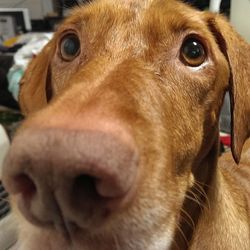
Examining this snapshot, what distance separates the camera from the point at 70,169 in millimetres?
643

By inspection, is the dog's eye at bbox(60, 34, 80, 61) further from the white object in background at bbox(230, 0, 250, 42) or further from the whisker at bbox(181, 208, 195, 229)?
the white object in background at bbox(230, 0, 250, 42)

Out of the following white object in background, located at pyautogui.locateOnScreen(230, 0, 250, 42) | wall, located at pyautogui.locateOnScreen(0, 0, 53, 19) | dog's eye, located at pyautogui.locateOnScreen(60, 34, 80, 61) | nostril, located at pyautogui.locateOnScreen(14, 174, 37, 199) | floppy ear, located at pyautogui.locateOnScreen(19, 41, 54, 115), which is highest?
nostril, located at pyautogui.locateOnScreen(14, 174, 37, 199)

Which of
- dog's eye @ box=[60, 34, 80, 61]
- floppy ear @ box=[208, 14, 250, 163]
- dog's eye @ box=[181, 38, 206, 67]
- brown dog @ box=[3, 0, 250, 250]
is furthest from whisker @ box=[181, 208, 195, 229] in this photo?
dog's eye @ box=[60, 34, 80, 61]

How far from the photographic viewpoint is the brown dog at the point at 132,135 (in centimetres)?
68

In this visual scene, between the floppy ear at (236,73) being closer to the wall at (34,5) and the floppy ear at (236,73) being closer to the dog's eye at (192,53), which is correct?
the dog's eye at (192,53)

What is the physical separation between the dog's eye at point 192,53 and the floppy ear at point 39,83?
0.45 meters

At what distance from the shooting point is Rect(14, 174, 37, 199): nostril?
0.71 m

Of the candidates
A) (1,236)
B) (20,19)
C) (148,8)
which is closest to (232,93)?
(148,8)

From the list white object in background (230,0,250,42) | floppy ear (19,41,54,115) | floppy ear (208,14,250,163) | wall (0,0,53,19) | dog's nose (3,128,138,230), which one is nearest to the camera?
dog's nose (3,128,138,230)

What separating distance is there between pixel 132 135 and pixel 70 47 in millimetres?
637

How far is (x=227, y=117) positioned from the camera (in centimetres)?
290

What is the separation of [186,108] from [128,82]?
9.8 inches

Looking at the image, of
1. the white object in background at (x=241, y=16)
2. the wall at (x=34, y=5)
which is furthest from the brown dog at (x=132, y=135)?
the wall at (x=34, y=5)

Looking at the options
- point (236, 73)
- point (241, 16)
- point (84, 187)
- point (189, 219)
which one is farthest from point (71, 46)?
point (241, 16)
